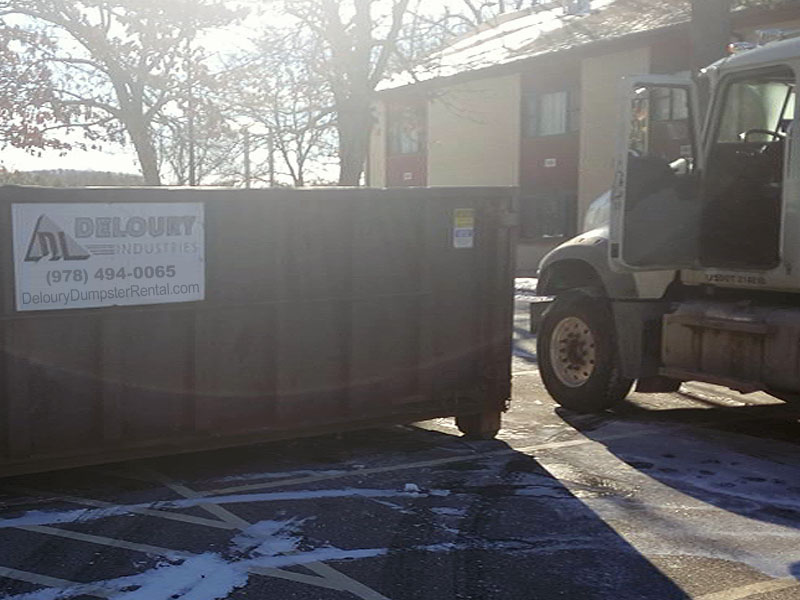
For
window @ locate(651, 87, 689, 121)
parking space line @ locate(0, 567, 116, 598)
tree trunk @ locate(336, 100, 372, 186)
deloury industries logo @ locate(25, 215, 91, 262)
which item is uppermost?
tree trunk @ locate(336, 100, 372, 186)

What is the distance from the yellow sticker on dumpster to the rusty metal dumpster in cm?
2

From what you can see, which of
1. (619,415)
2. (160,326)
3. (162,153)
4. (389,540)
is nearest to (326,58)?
(162,153)

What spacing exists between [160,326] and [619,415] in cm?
429

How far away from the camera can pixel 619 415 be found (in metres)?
9.00

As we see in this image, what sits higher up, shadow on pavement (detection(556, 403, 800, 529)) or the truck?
the truck

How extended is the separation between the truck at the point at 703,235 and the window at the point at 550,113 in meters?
20.7

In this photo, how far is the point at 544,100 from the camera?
29.9 metres

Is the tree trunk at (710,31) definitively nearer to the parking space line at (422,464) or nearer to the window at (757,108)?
the window at (757,108)

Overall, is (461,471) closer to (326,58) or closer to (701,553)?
(701,553)

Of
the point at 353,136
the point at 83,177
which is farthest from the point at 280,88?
the point at 83,177

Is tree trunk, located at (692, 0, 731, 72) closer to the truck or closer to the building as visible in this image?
the building

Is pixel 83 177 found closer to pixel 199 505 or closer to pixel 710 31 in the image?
pixel 710 31

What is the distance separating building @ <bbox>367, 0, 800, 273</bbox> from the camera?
25.8 metres

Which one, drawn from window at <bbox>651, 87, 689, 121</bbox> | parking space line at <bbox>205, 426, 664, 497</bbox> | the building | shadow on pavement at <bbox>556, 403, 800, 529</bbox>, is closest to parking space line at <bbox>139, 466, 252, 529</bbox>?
parking space line at <bbox>205, 426, 664, 497</bbox>
